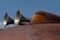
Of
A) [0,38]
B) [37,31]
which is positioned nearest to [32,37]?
[37,31]

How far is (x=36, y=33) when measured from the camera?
0.61 metres

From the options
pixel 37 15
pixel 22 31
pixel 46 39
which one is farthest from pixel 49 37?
pixel 37 15

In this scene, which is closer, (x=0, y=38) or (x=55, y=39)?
(x=55, y=39)

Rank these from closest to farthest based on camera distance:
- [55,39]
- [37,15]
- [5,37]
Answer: [55,39], [5,37], [37,15]

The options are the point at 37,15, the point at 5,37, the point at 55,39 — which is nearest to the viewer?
the point at 55,39

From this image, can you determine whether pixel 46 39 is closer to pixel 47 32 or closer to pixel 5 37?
pixel 47 32

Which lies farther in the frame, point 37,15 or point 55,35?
point 37,15

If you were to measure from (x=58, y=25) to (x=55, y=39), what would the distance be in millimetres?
78

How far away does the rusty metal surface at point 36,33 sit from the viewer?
0.57m

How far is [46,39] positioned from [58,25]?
0.26ft

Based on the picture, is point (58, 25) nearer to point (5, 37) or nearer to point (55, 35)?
point (55, 35)

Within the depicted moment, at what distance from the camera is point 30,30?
621mm

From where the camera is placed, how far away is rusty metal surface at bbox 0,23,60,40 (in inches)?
22.5

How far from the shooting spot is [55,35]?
568 millimetres
